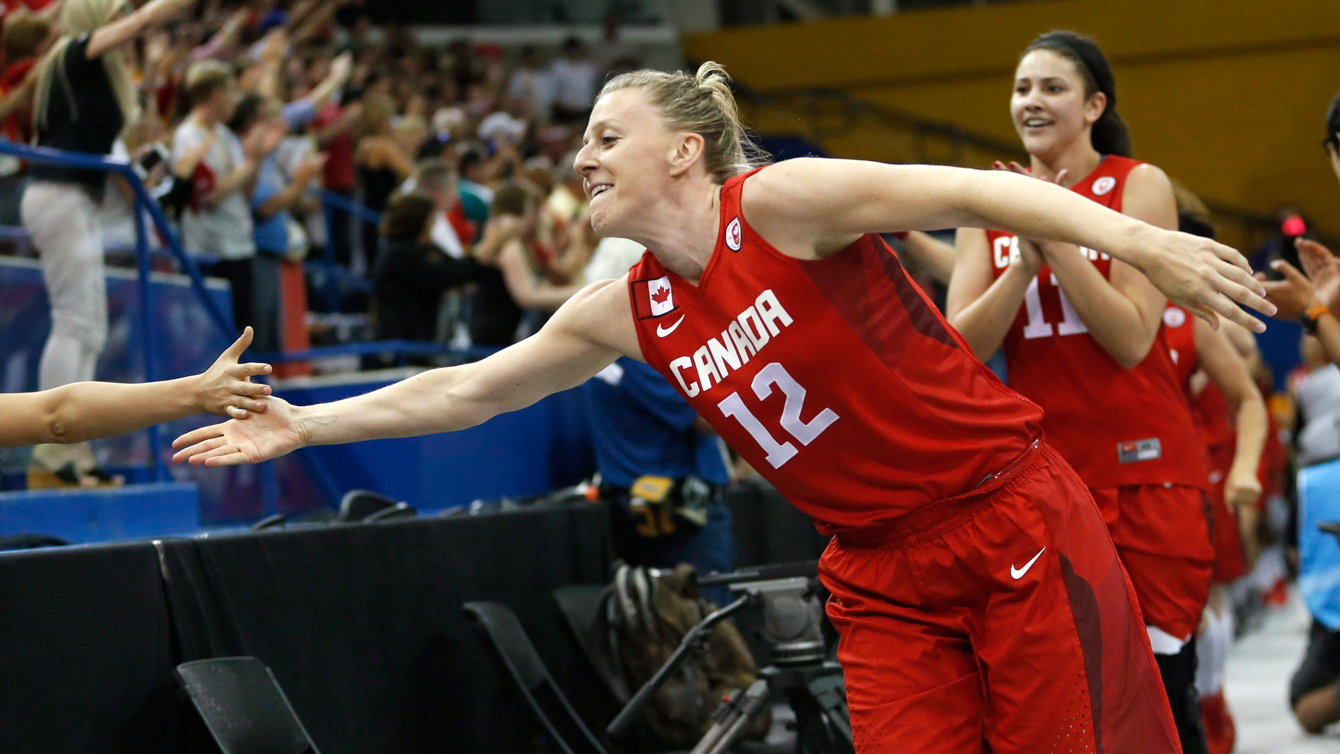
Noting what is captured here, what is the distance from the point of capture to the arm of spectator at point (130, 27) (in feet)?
17.0

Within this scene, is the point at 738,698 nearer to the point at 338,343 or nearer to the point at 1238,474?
the point at 1238,474

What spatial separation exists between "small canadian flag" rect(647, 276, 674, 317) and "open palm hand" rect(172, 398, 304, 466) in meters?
0.76

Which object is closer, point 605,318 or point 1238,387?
point 605,318

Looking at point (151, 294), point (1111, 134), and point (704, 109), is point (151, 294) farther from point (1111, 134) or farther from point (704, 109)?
point (1111, 134)


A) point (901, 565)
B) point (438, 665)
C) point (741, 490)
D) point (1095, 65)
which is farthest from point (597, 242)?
point (901, 565)

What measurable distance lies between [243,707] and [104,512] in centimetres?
231

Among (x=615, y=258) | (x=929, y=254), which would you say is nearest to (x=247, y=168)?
(x=615, y=258)

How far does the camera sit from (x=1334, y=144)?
352cm

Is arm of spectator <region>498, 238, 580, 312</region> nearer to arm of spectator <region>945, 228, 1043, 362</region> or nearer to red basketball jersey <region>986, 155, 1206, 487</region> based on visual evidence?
arm of spectator <region>945, 228, 1043, 362</region>

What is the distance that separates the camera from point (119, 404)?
254 cm

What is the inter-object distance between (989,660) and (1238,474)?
237cm

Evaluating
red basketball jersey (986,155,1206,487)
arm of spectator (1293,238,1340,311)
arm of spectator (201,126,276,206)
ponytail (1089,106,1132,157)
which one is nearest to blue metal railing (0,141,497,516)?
arm of spectator (201,126,276,206)

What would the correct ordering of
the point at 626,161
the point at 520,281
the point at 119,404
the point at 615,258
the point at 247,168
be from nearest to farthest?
the point at 626,161 → the point at 119,404 → the point at 615,258 → the point at 247,168 → the point at 520,281

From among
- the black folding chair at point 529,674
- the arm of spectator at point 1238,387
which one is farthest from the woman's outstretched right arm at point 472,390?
the arm of spectator at point 1238,387
